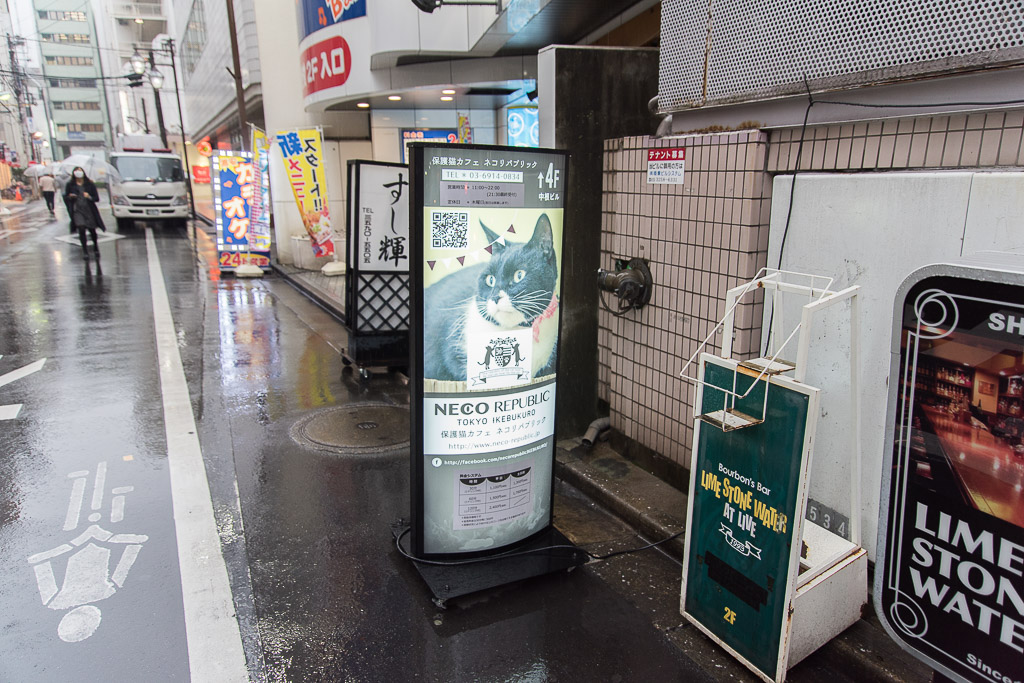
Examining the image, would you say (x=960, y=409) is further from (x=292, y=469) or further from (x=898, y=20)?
(x=292, y=469)

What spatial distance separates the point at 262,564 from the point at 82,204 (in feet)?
57.0

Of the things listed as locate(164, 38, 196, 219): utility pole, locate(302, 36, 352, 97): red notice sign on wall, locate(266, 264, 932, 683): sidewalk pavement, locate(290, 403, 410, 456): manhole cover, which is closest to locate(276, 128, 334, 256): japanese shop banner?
locate(302, 36, 352, 97): red notice sign on wall

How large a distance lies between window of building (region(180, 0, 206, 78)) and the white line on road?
1024 inches

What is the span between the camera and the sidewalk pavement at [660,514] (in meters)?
3.04

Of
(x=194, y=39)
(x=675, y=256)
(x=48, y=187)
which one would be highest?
(x=194, y=39)

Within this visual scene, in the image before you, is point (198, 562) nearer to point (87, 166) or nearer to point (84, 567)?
point (84, 567)

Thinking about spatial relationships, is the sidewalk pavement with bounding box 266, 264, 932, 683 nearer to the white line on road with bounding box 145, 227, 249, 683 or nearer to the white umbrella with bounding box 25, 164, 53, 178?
the white line on road with bounding box 145, 227, 249, 683

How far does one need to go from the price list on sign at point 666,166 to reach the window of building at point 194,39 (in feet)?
91.7

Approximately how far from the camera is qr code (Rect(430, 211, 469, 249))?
3.29 metres

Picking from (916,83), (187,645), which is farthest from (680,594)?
(916,83)

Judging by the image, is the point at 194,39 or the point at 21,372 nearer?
the point at 21,372

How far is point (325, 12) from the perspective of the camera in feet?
40.0

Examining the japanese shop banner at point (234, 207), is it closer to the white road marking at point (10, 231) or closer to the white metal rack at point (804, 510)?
the white road marking at point (10, 231)

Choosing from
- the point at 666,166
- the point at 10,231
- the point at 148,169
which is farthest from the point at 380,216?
the point at 10,231
